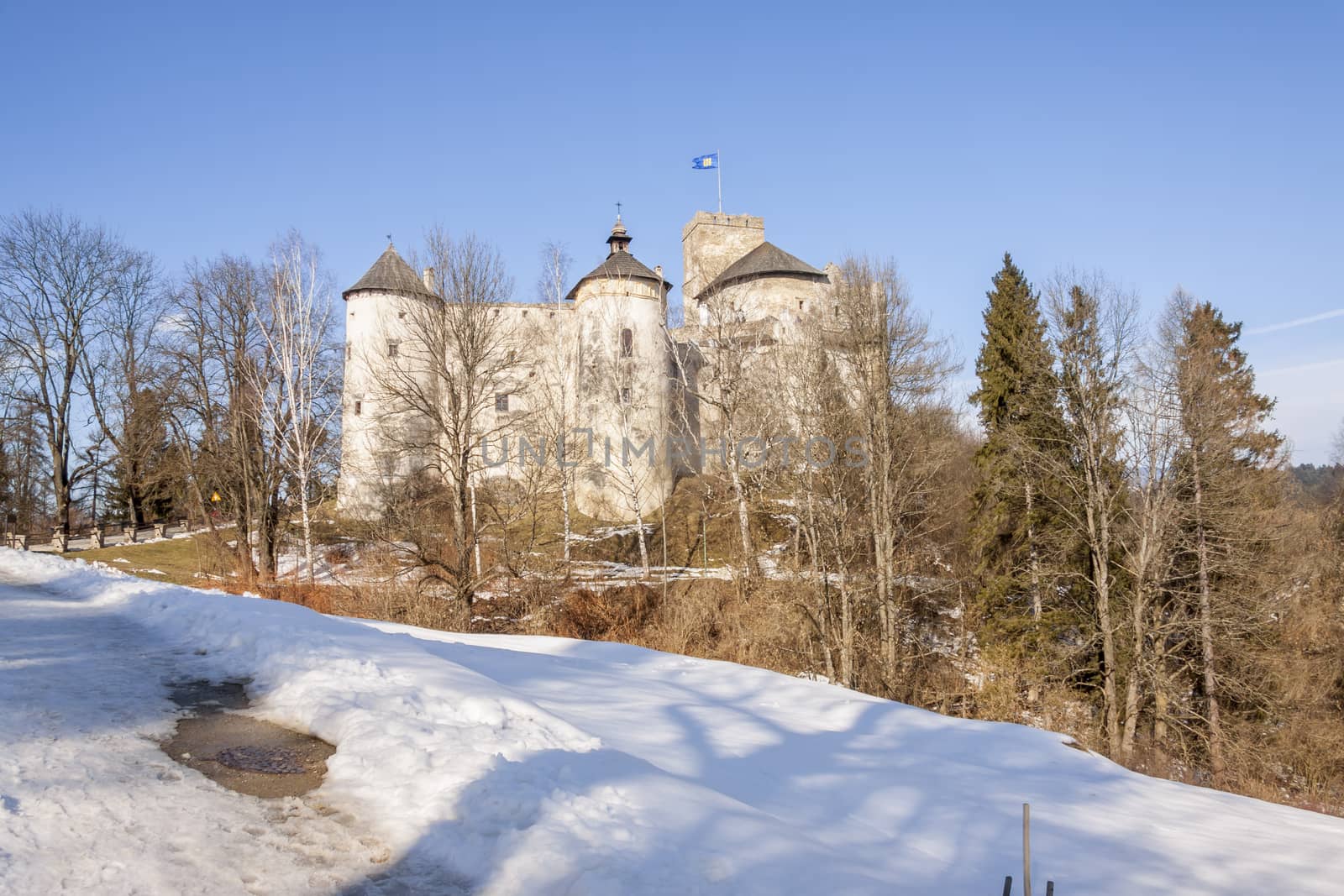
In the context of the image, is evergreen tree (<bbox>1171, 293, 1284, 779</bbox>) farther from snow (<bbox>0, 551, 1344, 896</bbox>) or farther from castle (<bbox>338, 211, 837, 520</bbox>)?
castle (<bbox>338, 211, 837, 520</bbox>)

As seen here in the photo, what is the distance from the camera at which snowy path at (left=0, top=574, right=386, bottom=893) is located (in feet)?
13.1

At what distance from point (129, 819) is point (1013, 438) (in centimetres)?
2273

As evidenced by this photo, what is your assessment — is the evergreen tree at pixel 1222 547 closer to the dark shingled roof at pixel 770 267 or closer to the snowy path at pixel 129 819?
the snowy path at pixel 129 819

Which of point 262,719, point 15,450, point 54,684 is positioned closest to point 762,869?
point 262,719

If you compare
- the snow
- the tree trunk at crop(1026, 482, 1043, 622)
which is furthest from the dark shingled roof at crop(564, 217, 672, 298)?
the snow

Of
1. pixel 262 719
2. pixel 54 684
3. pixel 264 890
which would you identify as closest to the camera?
pixel 264 890

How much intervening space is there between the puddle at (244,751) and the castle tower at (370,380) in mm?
28831

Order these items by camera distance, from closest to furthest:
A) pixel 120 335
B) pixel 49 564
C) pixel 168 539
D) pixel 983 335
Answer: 1. pixel 49 564
2. pixel 983 335
3. pixel 168 539
4. pixel 120 335

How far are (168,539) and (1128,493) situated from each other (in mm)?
39128

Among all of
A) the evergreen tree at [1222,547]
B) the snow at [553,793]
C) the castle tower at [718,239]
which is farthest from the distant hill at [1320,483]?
the castle tower at [718,239]

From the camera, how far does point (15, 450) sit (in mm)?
45000

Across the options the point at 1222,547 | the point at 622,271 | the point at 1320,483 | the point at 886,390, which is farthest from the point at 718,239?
the point at 1320,483

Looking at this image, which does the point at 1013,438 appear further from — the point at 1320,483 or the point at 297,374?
the point at 1320,483

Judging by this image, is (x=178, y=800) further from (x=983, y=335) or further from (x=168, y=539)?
(x=168, y=539)
